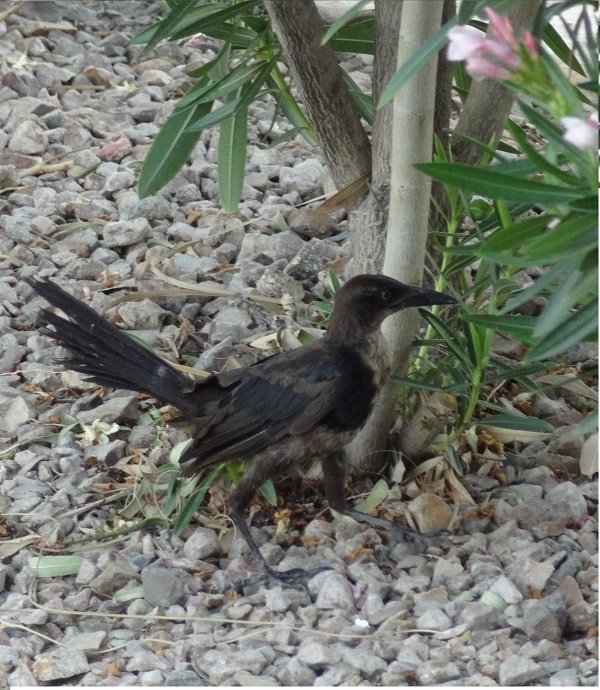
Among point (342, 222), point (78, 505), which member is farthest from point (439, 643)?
point (342, 222)

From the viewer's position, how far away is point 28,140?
6.02 meters

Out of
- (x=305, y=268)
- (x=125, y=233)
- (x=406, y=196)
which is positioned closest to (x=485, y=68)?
(x=406, y=196)

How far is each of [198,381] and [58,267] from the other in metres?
1.47

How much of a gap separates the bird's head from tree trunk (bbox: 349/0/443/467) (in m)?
0.09

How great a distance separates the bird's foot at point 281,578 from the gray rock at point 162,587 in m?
0.16

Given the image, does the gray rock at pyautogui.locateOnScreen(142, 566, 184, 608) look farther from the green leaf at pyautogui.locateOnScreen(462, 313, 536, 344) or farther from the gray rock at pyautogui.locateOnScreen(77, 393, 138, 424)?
the green leaf at pyautogui.locateOnScreen(462, 313, 536, 344)

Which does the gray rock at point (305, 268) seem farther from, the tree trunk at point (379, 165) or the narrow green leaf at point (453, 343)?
the narrow green leaf at point (453, 343)

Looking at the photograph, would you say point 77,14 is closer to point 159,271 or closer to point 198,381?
point 159,271

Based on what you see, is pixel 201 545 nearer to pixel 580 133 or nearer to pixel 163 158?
pixel 163 158

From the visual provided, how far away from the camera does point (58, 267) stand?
17.4 ft

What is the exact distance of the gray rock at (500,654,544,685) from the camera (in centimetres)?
300

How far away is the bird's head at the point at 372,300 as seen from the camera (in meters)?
3.77

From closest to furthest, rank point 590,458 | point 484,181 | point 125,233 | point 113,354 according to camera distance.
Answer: point 484,181 → point 590,458 → point 113,354 → point 125,233

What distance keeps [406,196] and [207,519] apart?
4.01 ft
